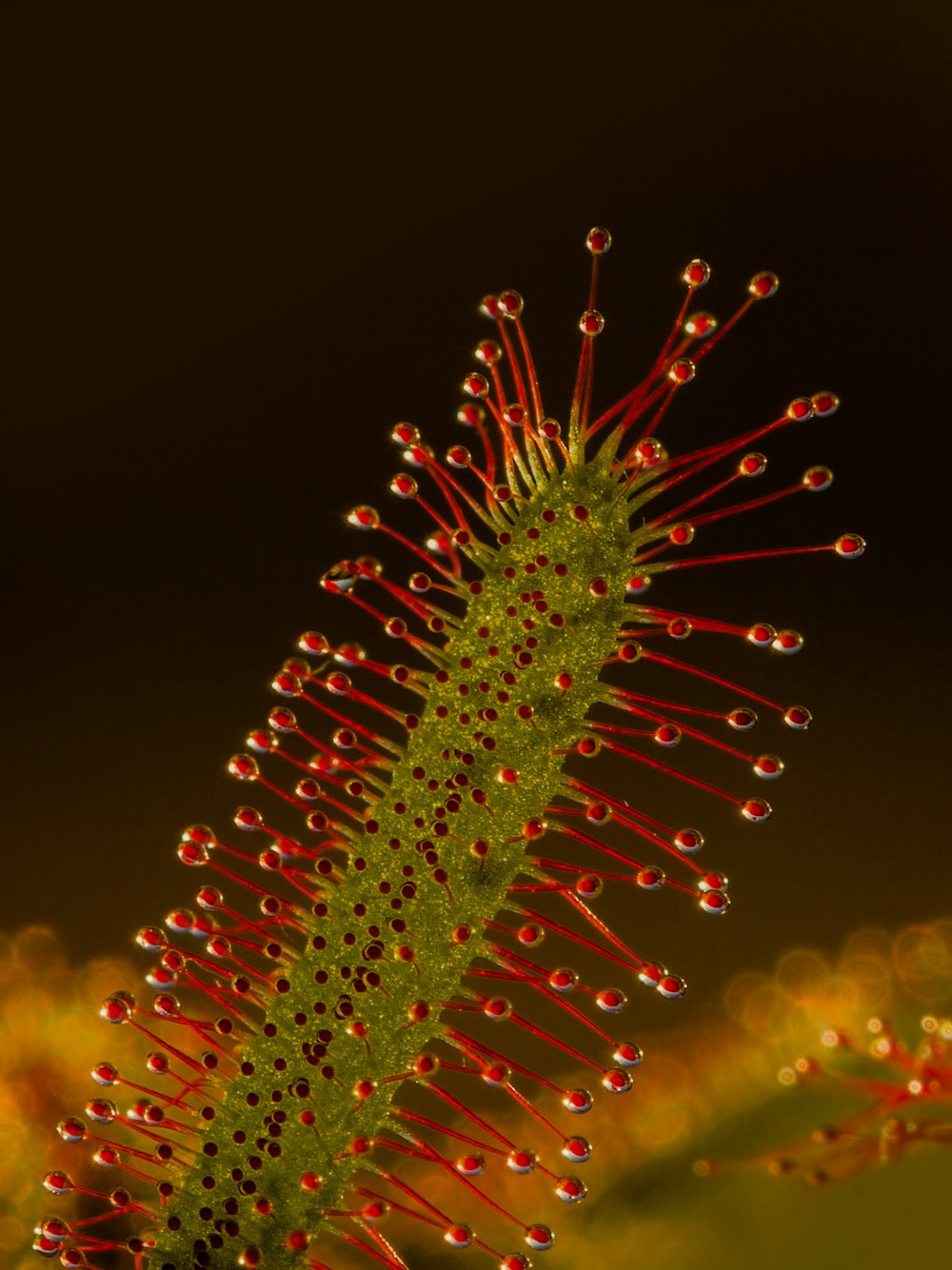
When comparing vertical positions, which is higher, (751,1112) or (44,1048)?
(751,1112)

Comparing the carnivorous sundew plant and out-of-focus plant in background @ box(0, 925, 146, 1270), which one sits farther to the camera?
out-of-focus plant in background @ box(0, 925, 146, 1270)

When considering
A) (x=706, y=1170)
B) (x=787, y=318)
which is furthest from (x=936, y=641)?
(x=706, y=1170)

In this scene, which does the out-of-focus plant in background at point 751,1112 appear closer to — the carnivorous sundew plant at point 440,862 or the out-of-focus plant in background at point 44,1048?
the out-of-focus plant in background at point 44,1048

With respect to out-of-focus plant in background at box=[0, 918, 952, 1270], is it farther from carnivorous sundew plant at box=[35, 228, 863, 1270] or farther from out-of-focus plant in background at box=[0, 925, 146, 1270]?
carnivorous sundew plant at box=[35, 228, 863, 1270]

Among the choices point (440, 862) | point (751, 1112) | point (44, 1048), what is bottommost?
point (44, 1048)

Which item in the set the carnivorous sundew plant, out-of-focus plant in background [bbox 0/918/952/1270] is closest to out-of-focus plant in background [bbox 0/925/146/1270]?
out-of-focus plant in background [bbox 0/918/952/1270]

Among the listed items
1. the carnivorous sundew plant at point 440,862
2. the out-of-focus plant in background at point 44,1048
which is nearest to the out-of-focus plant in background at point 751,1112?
the out-of-focus plant in background at point 44,1048

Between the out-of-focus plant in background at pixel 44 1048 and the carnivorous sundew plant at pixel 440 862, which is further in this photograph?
the out-of-focus plant in background at pixel 44 1048

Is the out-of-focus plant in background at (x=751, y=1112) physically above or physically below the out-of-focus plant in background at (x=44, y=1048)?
above

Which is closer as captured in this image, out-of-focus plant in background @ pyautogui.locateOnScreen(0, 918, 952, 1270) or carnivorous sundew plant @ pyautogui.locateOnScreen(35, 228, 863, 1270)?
carnivorous sundew plant @ pyautogui.locateOnScreen(35, 228, 863, 1270)

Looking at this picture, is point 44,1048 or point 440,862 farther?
point 44,1048

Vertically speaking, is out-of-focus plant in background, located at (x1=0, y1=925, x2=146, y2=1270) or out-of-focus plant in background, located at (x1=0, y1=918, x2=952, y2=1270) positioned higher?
out-of-focus plant in background, located at (x1=0, y1=918, x2=952, y2=1270)
